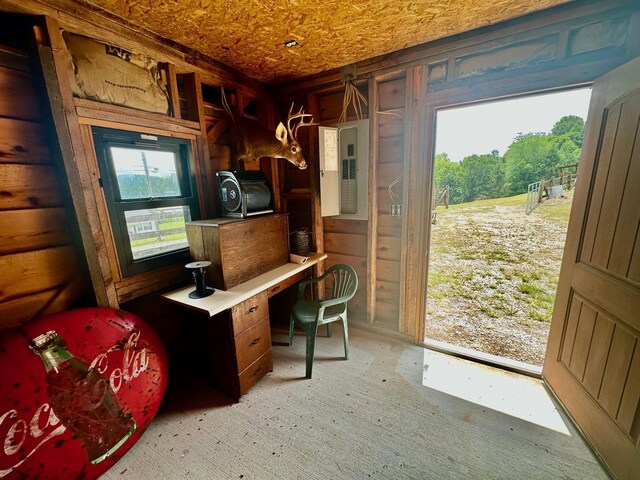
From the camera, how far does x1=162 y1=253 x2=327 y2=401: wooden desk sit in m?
1.56

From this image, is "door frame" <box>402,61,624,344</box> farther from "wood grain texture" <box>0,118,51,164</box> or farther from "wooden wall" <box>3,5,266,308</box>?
"wood grain texture" <box>0,118,51,164</box>

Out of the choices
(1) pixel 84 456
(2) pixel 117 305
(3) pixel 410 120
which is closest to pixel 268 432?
(1) pixel 84 456

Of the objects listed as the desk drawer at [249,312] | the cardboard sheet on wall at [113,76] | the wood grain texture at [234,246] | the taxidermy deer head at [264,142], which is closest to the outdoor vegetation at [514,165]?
the taxidermy deer head at [264,142]

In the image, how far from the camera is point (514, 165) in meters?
4.54

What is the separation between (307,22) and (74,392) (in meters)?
2.35

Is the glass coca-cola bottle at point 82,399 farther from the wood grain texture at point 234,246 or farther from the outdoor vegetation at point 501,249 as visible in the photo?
the outdoor vegetation at point 501,249

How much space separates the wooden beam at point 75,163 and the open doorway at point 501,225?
2.33m

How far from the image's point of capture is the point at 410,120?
197 centimetres

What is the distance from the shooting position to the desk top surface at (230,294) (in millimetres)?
1439

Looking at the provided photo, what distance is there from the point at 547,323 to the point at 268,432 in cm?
302

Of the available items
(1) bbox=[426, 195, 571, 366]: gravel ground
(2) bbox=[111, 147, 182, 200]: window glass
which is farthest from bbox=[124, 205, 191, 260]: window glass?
(1) bbox=[426, 195, 571, 366]: gravel ground

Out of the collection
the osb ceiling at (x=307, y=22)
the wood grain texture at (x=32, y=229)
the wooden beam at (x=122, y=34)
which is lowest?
the wood grain texture at (x=32, y=229)

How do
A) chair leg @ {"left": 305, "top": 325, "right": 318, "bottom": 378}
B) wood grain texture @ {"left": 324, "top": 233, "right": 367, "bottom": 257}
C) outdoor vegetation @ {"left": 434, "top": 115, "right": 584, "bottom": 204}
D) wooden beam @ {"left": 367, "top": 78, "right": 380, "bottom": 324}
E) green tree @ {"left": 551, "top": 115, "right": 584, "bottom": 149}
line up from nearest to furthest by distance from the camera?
chair leg @ {"left": 305, "top": 325, "right": 318, "bottom": 378} < wooden beam @ {"left": 367, "top": 78, "right": 380, "bottom": 324} < wood grain texture @ {"left": 324, "top": 233, "right": 367, "bottom": 257} < green tree @ {"left": 551, "top": 115, "right": 584, "bottom": 149} < outdoor vegetation @ {"left": 434, "top": 115, "right": 584, "bottom": 204}

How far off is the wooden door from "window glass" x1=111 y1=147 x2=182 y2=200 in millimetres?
2640
